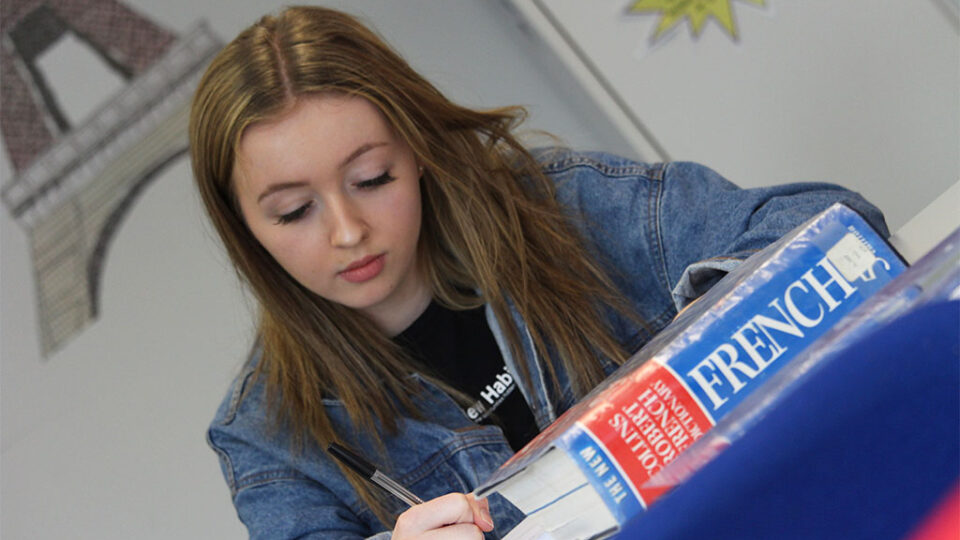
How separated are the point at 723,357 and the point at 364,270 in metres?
0.49

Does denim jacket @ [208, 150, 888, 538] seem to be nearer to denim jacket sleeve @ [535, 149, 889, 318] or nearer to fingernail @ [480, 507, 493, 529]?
denim jacket sleeve @ [535, 149, 889, 318]

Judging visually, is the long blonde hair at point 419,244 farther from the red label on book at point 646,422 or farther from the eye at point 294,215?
the red label on book at point 646,422

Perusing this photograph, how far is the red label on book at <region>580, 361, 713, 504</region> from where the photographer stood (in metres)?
0.43

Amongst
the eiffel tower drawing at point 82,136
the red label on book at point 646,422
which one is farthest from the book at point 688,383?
the eiffel tower drawing at point 82,136

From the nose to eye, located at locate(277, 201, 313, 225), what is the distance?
0.08 ft

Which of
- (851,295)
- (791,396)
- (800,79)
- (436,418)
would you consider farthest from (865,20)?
(791,396)

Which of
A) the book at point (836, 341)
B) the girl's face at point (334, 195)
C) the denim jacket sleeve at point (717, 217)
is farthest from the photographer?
the girl's face at point (334, 195)

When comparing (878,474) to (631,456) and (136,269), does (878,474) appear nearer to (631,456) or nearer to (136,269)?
(631,456)

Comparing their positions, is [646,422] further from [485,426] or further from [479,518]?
[485,426]

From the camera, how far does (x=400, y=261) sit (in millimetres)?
912

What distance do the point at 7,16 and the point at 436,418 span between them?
1226mm

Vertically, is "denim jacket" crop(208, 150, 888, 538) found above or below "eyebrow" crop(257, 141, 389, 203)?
below

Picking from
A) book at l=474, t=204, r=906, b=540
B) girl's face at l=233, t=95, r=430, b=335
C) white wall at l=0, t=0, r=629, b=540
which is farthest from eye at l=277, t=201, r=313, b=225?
white wall at l=0, t=0, r=629, b=540

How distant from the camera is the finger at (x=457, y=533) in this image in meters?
0.57
